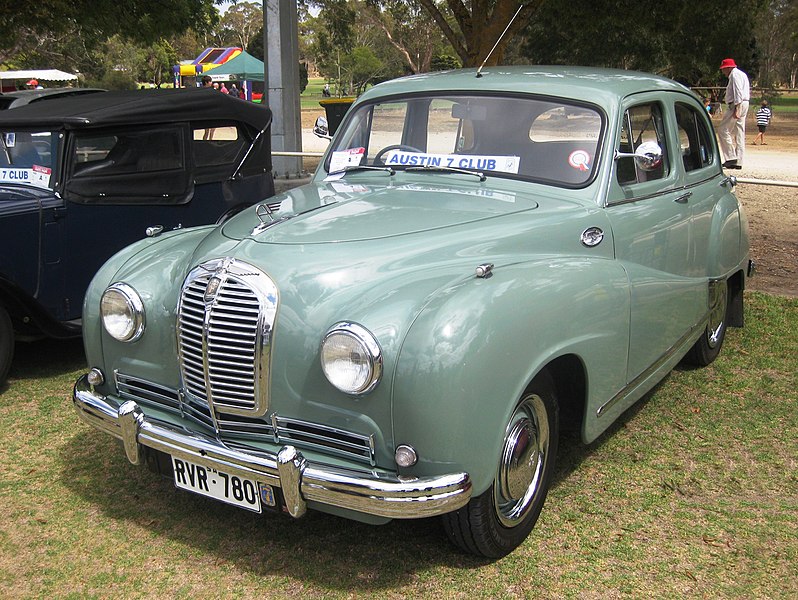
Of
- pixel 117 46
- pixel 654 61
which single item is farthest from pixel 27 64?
pixel 654 61

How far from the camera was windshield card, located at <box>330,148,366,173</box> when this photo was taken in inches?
174

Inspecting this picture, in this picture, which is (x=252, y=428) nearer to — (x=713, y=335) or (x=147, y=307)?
(x=147, y=307)

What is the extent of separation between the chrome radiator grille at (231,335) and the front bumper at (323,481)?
0.59ft

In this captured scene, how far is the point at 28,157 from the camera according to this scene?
5660 mm

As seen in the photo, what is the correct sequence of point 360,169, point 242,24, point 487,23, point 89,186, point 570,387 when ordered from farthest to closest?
point 242,24 < point 487,23 < point 89,186 < point 360,169 < point 570,387

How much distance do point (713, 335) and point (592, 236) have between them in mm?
2215

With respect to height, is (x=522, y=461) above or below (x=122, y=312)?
below

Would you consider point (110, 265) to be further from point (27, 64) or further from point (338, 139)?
point (27, 64)

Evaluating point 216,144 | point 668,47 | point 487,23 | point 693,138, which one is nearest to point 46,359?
point 216,144

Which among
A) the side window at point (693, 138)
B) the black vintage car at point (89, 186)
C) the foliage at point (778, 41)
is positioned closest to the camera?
the side window at point (693, 138)

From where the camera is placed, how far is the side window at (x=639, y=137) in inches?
158

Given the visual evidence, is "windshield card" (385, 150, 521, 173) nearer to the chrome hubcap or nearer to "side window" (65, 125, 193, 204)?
the chrome hubcap

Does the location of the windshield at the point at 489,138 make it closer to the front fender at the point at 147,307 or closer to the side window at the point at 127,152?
the front fender at the point at 147,307

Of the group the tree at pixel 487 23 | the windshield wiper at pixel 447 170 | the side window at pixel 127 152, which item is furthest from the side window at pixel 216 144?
the tree at pixel 487 23
